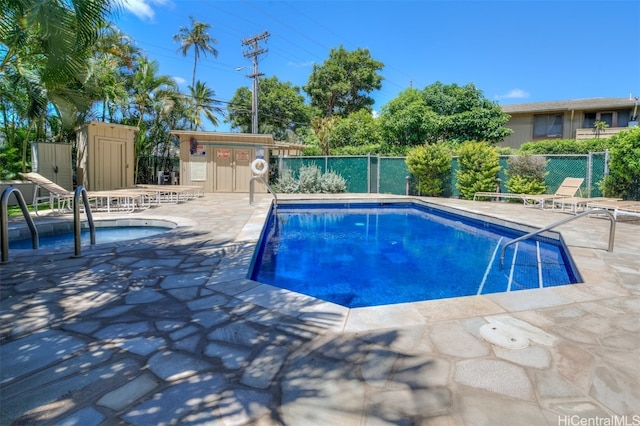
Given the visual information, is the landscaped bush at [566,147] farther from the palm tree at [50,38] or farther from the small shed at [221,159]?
the palm tree at [50,38]

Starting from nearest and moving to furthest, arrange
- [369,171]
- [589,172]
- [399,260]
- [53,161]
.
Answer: [399,260]
[589,172]
[53,161]
[369,171]

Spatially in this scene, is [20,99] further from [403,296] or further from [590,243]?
[590,243]

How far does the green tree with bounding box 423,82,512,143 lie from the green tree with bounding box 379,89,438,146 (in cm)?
57

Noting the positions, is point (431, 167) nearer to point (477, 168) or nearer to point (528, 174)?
point (477, 168)

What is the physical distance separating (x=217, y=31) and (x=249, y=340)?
26.9m

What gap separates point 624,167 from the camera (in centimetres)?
848

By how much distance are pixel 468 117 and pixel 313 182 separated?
893 centimetres

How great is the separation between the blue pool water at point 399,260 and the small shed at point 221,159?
5.86 meters

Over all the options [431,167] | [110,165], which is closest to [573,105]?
[431,167]

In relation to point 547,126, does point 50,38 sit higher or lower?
lower

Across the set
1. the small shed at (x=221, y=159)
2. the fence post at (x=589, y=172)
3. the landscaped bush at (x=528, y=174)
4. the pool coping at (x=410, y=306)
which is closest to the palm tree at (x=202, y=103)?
the small shed at (x=221, y=159)

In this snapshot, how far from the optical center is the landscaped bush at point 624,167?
8070mm

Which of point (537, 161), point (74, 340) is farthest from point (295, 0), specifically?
point (74, 340)

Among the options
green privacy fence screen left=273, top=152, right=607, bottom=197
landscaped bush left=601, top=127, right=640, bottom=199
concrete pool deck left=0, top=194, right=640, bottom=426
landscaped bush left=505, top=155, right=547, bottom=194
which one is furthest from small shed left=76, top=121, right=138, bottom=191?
landscaped bush left=601, top=127, right=640, bottom=199
